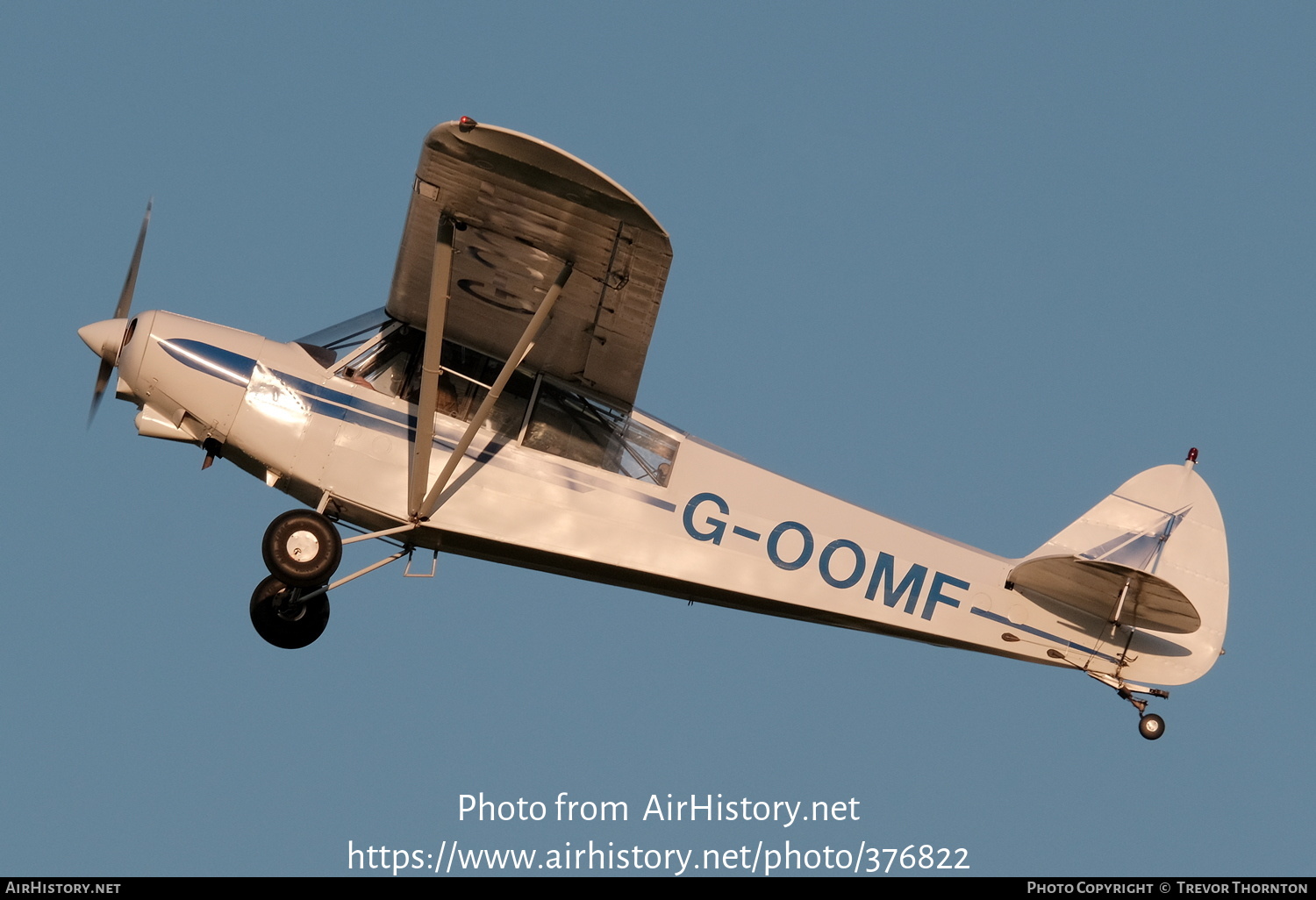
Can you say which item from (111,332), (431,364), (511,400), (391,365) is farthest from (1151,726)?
(111,332)

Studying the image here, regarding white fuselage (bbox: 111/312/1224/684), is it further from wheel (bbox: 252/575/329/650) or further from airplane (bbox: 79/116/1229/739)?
wheel (bbox: 252/575/329/650)

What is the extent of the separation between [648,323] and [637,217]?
1.13m

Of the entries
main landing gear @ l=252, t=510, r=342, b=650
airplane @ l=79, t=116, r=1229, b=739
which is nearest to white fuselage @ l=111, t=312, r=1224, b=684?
airplane @ l=79, t=116, r=1229, b=739

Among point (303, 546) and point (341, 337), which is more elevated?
point (341, 337)

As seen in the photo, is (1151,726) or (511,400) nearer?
(1151,726)

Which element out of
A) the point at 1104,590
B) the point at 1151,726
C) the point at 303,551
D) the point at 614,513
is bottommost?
the point at 303,551

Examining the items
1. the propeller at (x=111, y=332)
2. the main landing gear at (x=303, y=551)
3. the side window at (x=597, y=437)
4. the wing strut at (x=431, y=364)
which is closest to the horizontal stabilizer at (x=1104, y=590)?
the side window at (x=597, y=437)

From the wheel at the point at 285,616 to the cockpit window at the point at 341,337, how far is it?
1.56 m

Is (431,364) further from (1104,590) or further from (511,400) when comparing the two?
(1104,590)

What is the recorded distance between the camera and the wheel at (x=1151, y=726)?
9953 millimetres

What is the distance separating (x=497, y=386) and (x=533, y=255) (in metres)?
0.90

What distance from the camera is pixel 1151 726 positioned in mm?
9977

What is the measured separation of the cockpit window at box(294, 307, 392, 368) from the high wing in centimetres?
16

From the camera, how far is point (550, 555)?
32.1ft
